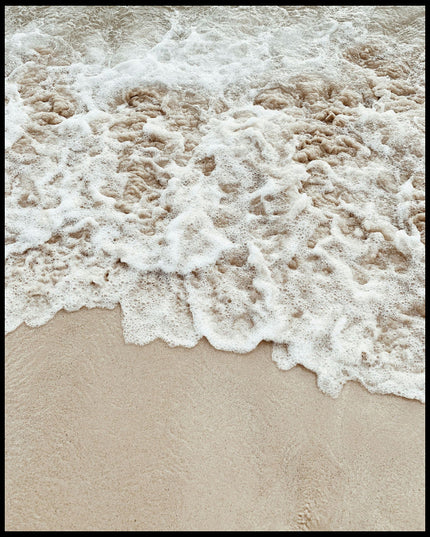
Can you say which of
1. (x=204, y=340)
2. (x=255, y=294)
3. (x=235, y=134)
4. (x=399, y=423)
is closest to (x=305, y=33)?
(x=235, y=134)

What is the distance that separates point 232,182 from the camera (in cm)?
333

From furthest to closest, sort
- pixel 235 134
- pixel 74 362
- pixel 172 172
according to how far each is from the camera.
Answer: pixel 235 134 → pixel 172 172 → pixel 74 362

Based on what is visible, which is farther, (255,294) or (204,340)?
(255,294)

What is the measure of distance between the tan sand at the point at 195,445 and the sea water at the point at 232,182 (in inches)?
6.2

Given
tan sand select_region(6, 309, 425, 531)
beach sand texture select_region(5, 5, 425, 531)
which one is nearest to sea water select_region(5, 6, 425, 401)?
beach sand texture select_region(5, 5, 425, 531)

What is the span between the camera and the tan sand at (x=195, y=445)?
205cm

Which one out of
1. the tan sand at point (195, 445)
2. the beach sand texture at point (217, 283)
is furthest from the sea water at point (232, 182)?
the tan sand at point (195, 445)

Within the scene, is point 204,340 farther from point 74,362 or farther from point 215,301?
point 74,362

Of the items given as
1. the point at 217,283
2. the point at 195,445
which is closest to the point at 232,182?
the point at 217,283

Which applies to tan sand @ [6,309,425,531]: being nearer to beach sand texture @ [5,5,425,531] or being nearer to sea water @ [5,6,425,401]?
beach sand texture @ [5,5,425,531]

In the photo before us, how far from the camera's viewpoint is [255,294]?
2.76 meters

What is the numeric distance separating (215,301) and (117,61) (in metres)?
2.97

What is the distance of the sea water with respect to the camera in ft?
8.68

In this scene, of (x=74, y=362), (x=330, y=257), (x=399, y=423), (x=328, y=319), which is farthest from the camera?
(x=330, y=257)
